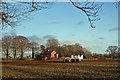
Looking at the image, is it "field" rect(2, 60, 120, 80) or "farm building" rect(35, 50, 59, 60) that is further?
"farm building" rect(35, 50, 59, 60)

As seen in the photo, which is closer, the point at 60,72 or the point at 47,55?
the point at 60,72

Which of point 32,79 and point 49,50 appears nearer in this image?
point 32,79

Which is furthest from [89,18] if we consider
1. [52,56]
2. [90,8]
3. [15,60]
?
[52,56]

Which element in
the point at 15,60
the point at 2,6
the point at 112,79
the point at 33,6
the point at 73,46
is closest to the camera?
the point at 33,6

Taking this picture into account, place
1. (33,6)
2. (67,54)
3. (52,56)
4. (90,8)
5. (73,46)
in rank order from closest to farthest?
(90,8) < (33,6) < (73,46) < (67,54) < (52,56)

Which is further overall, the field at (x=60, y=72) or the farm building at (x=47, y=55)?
the farm building at (x=47, y=55)

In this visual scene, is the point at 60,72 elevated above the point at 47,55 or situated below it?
below

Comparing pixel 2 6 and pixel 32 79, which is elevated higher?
pixel 2 6

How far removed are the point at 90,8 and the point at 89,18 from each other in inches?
7.2

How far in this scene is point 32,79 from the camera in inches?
445

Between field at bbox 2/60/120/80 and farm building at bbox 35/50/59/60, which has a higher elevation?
farm building at bbox 35/50/59/60

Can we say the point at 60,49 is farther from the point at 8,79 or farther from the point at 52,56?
the point at 8,79

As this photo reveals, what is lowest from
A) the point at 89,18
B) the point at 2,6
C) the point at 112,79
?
the point at 112,79

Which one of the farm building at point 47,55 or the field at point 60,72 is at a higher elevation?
the farm building at point 47,55
